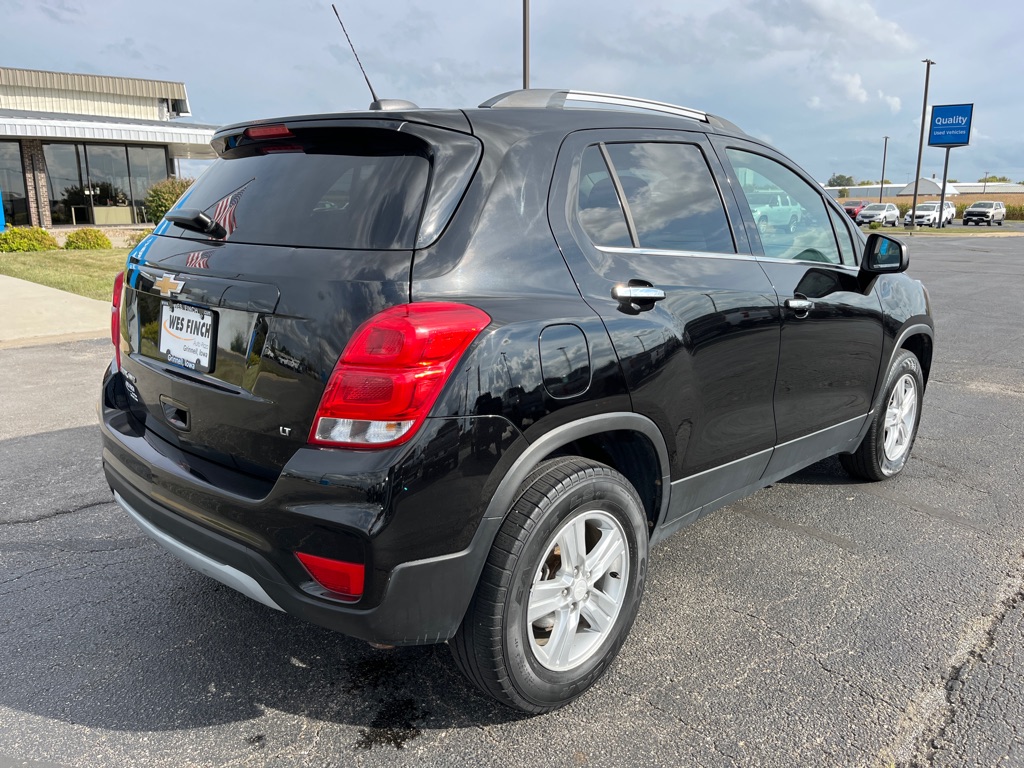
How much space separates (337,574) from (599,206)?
1436mm

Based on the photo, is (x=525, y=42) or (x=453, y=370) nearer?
(x=453, y=370)

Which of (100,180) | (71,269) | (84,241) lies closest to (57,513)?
(71,269)

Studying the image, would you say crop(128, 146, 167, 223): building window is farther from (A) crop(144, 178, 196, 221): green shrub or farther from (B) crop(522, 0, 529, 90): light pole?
(B) crop(522, 0, 529, 90): light pole

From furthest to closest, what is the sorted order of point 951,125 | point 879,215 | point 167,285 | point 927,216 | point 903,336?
point 951,125 → point 927,216 → point 879,215 → point 903,336 → point 167,285

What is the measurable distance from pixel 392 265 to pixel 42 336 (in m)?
8.23

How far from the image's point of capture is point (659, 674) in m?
2.69

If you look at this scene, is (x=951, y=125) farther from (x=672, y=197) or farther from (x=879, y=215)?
(x=672, y=197)

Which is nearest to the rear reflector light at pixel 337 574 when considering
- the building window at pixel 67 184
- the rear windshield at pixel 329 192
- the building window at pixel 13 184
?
the rear windshield at pixel 329 192

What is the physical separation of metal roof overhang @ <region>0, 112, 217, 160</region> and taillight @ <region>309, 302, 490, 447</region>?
23395mm

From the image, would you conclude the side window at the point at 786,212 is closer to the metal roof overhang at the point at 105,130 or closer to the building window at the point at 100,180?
the metal roof overhang at the point at 105,130

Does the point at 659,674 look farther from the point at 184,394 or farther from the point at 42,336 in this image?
the point at 42,336

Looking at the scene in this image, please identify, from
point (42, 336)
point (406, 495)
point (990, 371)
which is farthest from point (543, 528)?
point (42, 336)

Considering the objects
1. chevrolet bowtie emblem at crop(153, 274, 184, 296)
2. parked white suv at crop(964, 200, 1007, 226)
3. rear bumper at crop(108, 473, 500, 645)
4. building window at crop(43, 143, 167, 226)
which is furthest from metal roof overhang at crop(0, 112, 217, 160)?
parked white suv at crop(964, 200, 1007, 226)

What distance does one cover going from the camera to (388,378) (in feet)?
6.68
